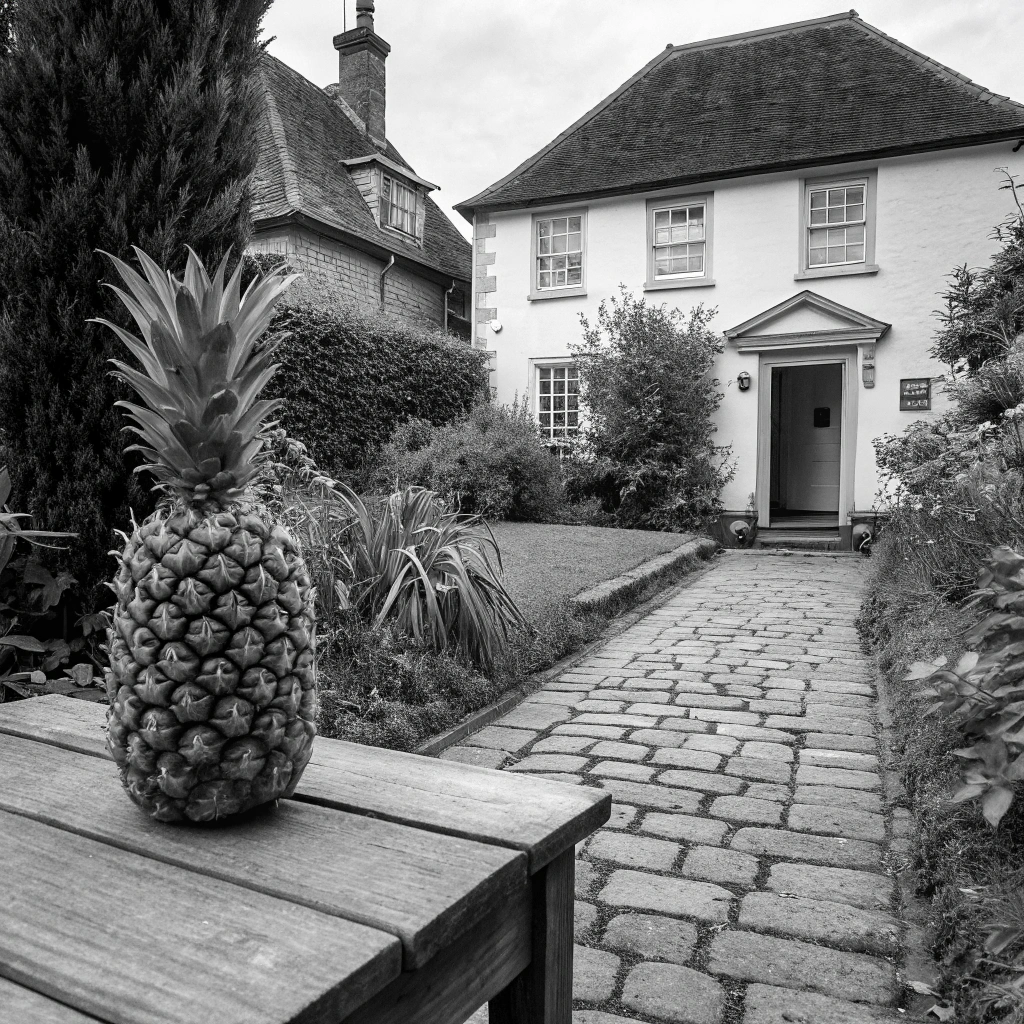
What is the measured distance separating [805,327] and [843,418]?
155cm

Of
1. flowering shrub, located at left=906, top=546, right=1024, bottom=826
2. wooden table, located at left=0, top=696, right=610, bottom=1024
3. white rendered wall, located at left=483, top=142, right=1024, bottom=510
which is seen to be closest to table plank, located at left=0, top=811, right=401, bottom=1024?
wooden table, located at left=0, top=696, right=610, bottom=1024

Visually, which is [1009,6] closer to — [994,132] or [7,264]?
[994,132]

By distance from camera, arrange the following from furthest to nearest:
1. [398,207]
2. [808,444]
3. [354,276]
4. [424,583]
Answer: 1. [398,207]
2. [808,444]
3. [354,276]
4. [424,583]

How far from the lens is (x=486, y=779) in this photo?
148 centimetres

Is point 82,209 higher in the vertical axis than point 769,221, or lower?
lower

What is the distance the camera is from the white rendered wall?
13.1 m

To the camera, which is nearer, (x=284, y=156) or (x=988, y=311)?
(x=988, y=311)

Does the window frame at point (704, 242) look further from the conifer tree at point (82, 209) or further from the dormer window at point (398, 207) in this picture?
the conifer tree at point (82, 209)

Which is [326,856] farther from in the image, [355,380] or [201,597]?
[355,380]

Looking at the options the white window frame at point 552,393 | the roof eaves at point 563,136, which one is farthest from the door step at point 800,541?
the roof eaves at point 563,136

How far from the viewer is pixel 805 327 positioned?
13.8m

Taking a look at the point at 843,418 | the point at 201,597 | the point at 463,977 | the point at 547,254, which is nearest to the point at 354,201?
the point at 547,254

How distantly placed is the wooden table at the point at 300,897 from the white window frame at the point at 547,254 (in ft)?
47.6

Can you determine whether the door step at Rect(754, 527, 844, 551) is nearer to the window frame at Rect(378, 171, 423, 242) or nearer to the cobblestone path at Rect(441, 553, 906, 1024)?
the cobblestone path at Rect(441, 553, 906, 1024)
